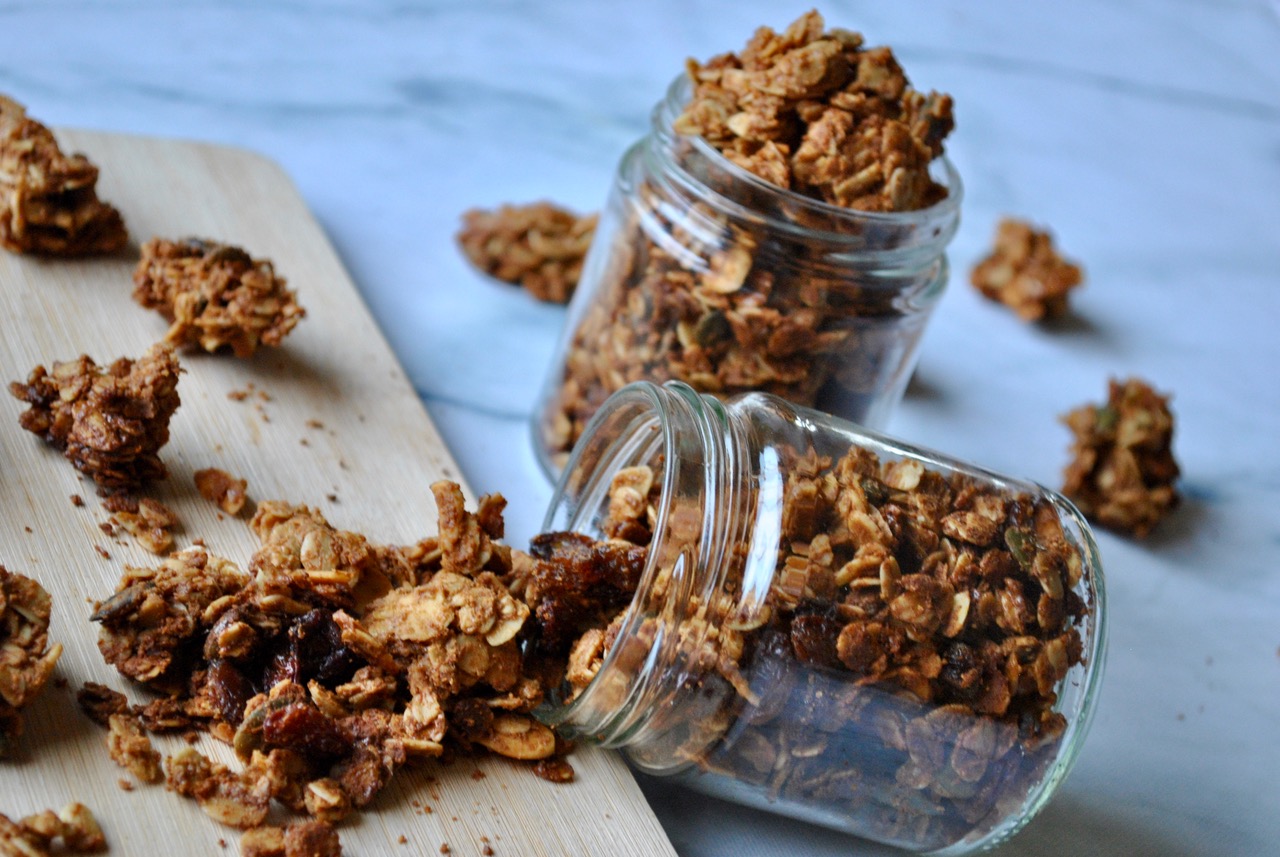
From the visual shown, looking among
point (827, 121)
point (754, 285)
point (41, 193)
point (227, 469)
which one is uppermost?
point (827, 121)

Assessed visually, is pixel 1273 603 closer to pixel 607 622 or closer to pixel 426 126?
pixel 607 622

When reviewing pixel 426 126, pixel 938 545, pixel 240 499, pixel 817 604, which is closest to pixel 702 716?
pixel 817 604

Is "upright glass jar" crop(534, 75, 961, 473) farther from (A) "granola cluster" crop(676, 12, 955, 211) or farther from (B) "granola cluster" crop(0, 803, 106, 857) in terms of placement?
(B) "granola cluster" crop(0, 803, 106, 857)

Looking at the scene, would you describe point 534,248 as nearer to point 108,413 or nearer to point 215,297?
point 215,297

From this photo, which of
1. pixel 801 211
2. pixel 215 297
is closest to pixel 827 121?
pixel 801 211

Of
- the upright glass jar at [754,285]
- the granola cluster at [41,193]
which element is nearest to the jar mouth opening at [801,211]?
the upright glass jar at [754,285]

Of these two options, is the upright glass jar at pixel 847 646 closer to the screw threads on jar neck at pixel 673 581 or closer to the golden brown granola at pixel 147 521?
the screw threads on jar neck at pixel 673 581
